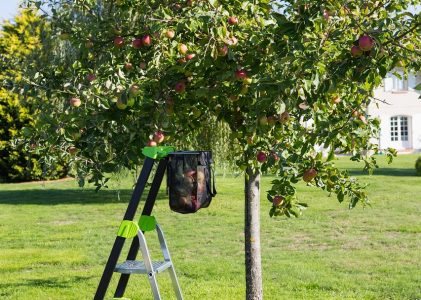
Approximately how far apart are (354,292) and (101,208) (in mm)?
8942

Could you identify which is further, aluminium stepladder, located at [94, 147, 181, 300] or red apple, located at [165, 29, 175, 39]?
red apple, located at [165, 29, 175, 39]

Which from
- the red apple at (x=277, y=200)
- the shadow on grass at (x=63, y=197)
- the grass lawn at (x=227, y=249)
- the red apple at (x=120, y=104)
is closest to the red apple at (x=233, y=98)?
the red apple at (x=120, y=104)

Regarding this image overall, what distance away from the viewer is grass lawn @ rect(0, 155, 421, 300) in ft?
23.9

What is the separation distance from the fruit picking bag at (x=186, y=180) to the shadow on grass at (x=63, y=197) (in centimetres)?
1193

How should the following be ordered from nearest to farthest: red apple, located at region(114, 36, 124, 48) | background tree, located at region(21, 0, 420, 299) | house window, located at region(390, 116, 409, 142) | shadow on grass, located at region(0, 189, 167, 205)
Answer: background tree, located at region(21, 0, 420, 299)
red apple, located at region(114, 36, 124, 48)
shadow on grass, located at region(0, 189, 167, 205)
house window, located at region(390, 116, 409, 142)

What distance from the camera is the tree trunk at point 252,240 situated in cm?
552

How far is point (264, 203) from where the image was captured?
15.1m

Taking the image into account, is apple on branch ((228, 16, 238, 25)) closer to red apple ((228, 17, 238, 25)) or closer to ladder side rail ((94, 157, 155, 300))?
red apple ((228, 17, 238, 25))

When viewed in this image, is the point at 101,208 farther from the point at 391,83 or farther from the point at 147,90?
the point at 391,83

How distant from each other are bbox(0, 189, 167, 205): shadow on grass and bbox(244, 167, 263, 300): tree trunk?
1052 cm

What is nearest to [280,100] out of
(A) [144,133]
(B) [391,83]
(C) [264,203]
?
(A) [144,133]

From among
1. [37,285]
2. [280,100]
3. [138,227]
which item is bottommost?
[37,285]

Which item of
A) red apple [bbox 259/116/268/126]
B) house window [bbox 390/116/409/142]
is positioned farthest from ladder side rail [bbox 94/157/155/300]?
house window [bbox 390/116/409/142]

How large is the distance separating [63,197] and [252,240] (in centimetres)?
1268
